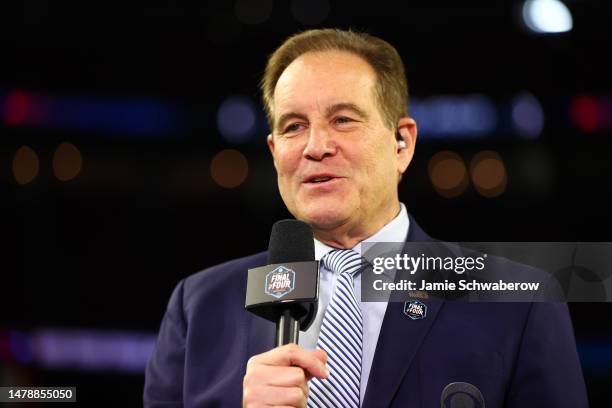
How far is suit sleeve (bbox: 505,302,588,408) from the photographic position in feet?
4.21

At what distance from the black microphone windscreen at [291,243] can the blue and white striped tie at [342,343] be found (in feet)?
0.79

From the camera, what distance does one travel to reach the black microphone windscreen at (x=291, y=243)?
44.5 inches

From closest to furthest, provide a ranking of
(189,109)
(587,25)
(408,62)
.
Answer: (587,25), (408,62), (189,109)

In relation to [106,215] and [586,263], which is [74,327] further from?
[586,263]

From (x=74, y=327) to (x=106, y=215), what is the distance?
38.8 inches

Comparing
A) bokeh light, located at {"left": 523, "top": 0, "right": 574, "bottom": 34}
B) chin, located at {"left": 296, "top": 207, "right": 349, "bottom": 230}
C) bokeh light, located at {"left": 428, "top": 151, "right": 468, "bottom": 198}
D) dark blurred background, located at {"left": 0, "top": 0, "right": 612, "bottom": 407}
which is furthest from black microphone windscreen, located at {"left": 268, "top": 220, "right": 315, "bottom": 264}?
bokeh light, located at {"left": 428, "top": 151, "right": 468, "bottom": 198}

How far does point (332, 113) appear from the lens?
150cm

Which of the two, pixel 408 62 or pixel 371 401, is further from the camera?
pixel 408 62

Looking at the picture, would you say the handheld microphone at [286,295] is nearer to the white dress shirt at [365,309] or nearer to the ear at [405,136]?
the white dress shirt at [365,309]

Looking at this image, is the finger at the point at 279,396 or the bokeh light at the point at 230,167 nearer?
the finger at the point at 279,396

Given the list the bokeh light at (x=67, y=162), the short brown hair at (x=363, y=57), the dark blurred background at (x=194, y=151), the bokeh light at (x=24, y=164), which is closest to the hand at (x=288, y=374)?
the short brown hair at (x=363, y=57)

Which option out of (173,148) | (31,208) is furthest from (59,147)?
(173,148)

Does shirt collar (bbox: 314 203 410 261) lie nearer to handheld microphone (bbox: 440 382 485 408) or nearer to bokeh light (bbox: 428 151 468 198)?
handheld microphone (bbox: 440 382 485 408)

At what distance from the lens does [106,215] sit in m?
5.07
